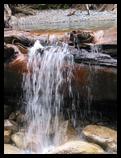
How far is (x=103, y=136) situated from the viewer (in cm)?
469

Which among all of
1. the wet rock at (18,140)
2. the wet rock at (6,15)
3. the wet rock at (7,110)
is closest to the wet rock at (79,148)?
the wet rock at (18,140)

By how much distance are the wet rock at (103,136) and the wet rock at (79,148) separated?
0.07 meters

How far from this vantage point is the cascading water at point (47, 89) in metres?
4.81

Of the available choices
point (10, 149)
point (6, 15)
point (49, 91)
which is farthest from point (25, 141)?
point (6, 15)

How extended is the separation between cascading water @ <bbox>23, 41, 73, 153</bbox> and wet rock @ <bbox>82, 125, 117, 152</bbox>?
0.31 metres

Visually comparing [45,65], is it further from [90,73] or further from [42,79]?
[90,73]

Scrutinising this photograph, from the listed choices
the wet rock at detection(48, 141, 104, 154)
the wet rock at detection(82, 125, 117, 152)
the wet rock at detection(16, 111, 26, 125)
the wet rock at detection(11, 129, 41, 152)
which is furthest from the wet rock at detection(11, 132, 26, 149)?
the wet rock at detection(82, 125, 117, 152)

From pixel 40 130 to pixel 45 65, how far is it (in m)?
0.78

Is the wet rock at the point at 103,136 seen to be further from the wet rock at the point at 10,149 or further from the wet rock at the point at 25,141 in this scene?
the wet rock at the point at 10,149

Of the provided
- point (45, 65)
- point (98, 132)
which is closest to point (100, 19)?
point (45, 65)

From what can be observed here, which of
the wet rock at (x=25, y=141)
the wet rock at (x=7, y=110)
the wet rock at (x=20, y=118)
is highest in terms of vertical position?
the wet rock at (x=7, y=110)

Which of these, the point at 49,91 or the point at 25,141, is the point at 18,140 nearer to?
the point at 25,141

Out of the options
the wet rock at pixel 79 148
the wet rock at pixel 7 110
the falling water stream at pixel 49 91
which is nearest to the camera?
the wet rock at pixel 79 148

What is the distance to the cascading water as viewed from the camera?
481 centimetres
